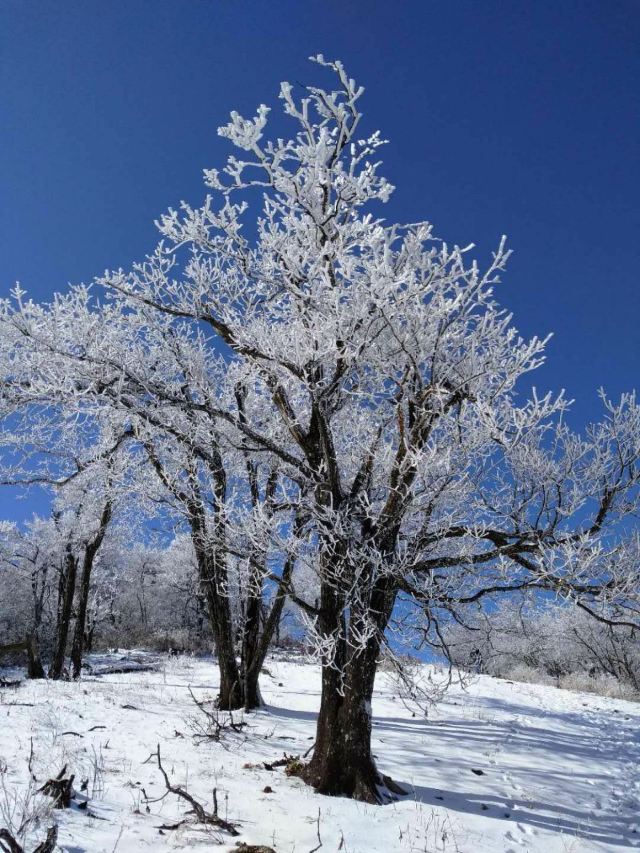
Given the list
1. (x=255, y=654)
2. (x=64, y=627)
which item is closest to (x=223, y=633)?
(x=255, y=654)

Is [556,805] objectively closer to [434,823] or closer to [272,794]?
[434,823]

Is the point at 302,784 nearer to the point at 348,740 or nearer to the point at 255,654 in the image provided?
the point at 348,740

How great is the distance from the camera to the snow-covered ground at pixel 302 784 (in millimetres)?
5082

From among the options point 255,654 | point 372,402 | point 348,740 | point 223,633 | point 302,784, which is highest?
point 372,402

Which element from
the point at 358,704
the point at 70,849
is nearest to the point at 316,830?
the point at 358,704

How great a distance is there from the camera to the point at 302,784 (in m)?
6.78

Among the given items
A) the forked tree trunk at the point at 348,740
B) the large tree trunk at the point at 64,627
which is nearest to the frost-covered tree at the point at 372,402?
the forked tree trunk at the point at 348,740

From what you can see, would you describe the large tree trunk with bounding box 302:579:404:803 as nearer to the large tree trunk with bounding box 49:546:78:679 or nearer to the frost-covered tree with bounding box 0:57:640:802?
the frost-covered tree with bounding box 0:57:640:802

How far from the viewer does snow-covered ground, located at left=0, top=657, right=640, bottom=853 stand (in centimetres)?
508

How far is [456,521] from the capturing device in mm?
7477

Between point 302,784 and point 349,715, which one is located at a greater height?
point 349,715

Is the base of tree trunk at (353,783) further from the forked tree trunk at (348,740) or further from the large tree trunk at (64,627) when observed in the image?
the large tree trunk at (64,627)

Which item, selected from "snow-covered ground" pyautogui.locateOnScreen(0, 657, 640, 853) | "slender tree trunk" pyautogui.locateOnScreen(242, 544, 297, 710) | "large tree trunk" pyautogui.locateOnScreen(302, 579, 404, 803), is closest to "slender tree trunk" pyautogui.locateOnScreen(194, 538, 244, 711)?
"slender tree trunk" pyautogui.locateOnScreen(242, 544, 297, 710)

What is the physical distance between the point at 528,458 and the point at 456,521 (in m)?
1.38
